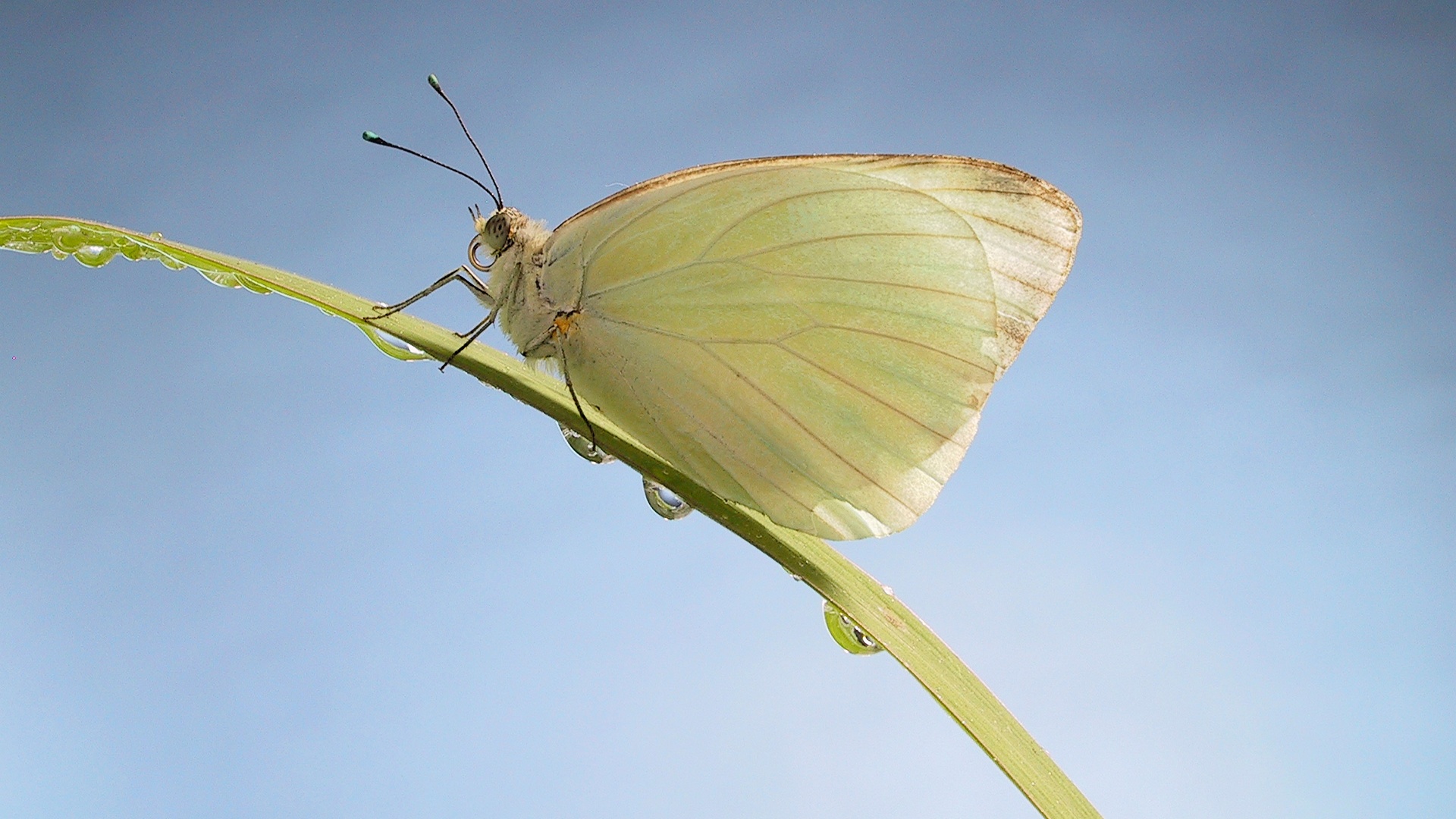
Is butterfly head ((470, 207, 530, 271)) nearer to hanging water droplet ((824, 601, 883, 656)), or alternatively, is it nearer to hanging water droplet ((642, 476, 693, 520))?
hanging water droplet ((642, 476, 693, 520))

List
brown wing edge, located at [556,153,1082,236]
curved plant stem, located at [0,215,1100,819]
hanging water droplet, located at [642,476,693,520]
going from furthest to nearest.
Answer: brown wing edge, located at [556,153,1082,236] → hanging water droplet, located at [642,476,693,520] → curved plant stem, located at [0,215,1100,819]

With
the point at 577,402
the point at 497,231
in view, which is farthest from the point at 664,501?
the point at 497,231

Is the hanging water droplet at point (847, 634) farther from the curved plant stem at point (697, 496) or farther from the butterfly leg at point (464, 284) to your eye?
the butterfly leg at point (464, 284)

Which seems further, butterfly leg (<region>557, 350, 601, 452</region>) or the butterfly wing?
the butterfly wing

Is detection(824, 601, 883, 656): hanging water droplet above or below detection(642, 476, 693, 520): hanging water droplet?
below

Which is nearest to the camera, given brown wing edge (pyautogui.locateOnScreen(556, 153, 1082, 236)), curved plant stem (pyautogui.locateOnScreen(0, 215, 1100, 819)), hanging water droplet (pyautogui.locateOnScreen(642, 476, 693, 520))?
curved plant stem (pyautogui.locateOnScreen(0, 215, 1100, 819))

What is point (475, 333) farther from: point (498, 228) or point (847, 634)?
point (847, 634)

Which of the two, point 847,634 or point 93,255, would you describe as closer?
point 847,634

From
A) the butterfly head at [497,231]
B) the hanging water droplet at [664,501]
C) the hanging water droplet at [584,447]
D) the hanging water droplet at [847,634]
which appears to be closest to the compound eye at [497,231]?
the butterfly head at [497,231]

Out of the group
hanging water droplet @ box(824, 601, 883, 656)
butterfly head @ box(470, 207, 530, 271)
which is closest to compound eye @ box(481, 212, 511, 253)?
butterfly head @ box(470, 207, 530, 271)
